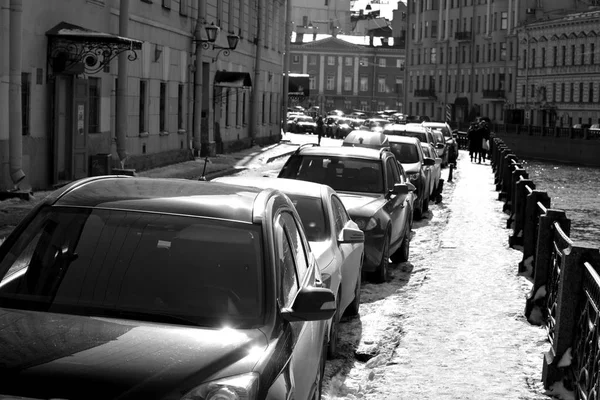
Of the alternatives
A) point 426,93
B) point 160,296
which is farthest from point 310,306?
point 426,93

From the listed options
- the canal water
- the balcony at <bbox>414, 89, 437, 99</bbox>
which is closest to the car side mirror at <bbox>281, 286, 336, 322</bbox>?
the canal water

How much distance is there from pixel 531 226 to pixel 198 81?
74.8 ft

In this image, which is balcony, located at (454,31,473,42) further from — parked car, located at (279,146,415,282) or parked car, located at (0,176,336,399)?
parked car, located at (0,176,336,399)

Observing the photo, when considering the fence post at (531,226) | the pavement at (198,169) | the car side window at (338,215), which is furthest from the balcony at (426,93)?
the car side window at (338,215)

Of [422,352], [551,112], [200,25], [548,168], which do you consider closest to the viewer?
[422,352]

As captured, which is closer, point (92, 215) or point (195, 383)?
point (195, 383)

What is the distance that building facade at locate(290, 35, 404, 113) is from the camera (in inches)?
5581

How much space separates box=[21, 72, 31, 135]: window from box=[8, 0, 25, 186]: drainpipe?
4.01ft

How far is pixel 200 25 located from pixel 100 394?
31093mm

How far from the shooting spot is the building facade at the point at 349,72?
5581 inches

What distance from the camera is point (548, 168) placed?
2616 inches

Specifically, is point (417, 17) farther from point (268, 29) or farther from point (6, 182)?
point (6, 182)

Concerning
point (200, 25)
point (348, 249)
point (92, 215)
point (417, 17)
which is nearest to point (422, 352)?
point (348, 249)

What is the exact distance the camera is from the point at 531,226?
44.4 feet
